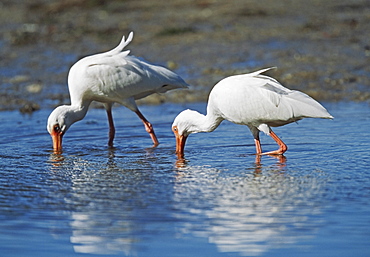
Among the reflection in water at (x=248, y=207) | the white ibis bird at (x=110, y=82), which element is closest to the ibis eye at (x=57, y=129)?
the white ibis bird at (x=110, y=82)

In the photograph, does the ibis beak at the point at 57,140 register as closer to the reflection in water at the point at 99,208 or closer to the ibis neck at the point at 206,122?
the reflection in water at the point at 99,208

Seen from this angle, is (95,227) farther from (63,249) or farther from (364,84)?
(364,84)

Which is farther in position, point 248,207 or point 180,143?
point 180,143

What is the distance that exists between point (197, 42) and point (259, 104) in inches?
294

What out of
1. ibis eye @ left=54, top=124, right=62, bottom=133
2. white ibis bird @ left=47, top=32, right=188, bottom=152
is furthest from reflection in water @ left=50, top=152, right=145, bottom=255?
white ibis bird @ left=47, top=32, right=188, bottom=152

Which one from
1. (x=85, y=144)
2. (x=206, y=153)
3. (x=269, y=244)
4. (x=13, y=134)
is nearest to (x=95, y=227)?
(x=269, y=244)

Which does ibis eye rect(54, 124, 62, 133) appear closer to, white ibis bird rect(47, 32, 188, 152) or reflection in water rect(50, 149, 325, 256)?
white ibis bird rect(47, 32, 188, 152)

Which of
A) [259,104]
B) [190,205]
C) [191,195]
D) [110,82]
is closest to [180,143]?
[259,104]

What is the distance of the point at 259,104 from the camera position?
6.80 metres

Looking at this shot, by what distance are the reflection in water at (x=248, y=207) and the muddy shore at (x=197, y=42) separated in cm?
472

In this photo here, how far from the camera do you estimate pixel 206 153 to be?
23.3 feet

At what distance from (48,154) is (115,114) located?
2.69m

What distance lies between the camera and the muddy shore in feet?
36.8

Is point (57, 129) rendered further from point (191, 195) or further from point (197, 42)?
point (197, 42)
